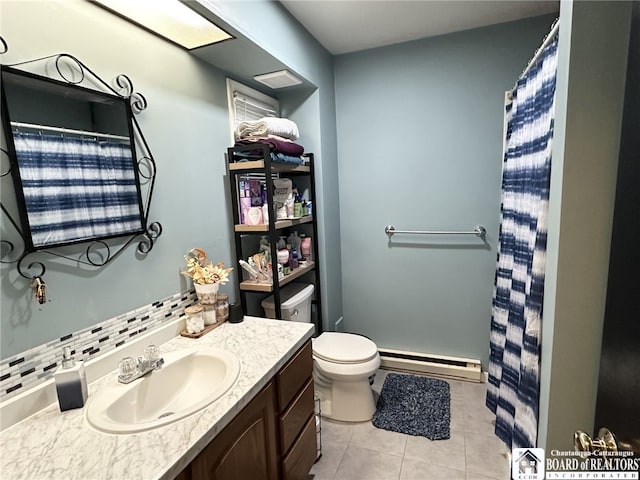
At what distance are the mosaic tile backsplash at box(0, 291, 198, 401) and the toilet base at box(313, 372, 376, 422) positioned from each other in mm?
1049

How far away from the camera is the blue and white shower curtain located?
3.71ft

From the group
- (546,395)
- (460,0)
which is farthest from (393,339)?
(460,0)

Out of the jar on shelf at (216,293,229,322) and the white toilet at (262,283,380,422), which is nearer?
the jar on shelf at (216,293,229,322)

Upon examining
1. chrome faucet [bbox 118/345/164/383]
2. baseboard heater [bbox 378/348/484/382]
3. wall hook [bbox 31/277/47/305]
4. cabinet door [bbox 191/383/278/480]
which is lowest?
baseboard heater [bbox 378/348/484/382]

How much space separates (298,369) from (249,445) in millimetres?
366

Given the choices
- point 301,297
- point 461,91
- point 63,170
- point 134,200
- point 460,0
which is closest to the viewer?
point 63,170

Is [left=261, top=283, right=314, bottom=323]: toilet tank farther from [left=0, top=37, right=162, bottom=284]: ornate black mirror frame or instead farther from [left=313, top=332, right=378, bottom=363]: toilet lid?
[left=0, top=37, right=162, bottom=284]: ornate black mirror frame

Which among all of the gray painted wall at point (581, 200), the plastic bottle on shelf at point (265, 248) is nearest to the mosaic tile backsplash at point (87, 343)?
the plastic bottle on shelf at point (265, 248)

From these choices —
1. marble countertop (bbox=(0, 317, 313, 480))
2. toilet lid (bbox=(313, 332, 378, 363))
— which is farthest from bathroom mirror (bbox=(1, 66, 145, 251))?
toilet lid (bbox=(313, 332, 378, 363))

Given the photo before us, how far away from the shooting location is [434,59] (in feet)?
6.98

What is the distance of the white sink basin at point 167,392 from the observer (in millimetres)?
893

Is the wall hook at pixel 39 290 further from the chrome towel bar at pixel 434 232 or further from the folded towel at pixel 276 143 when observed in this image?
the chrome towel bar at pixel 434 232

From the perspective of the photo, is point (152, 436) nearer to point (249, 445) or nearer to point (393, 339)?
point (249, 445)

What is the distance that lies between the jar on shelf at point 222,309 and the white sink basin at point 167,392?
0.27 metres
